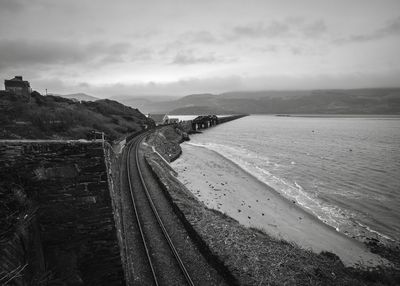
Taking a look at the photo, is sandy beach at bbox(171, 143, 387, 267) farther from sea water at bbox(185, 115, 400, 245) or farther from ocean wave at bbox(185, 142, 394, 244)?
sea water at bbox(185, 115, 400, 245)

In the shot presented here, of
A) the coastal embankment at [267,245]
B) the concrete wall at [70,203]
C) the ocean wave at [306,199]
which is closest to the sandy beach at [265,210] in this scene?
the coastal embankment at [267,245]

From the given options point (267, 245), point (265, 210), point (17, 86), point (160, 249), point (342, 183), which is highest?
point (17, 86)

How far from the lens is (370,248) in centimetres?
1462

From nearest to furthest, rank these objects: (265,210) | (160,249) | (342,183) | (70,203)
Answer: (70,203) < (160,249) < (265,210) < (342,183)

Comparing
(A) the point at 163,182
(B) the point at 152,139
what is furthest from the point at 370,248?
(B) the point at 152,139

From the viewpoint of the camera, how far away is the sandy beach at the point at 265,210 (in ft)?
48.2

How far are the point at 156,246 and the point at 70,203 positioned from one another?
268 inches

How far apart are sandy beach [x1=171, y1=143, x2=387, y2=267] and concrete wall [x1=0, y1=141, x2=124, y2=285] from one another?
13054mm

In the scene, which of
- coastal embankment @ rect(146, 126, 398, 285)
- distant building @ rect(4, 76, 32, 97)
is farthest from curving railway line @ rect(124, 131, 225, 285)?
distant building @ rect(4, 76, 32, 97)

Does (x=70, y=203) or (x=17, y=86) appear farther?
(x=17, y=86)

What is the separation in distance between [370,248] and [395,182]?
54.8 feet

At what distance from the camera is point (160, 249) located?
1107cm

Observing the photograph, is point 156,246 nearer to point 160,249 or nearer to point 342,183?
point 160,249

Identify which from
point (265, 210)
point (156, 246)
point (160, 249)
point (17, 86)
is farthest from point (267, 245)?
point (17, 86)
